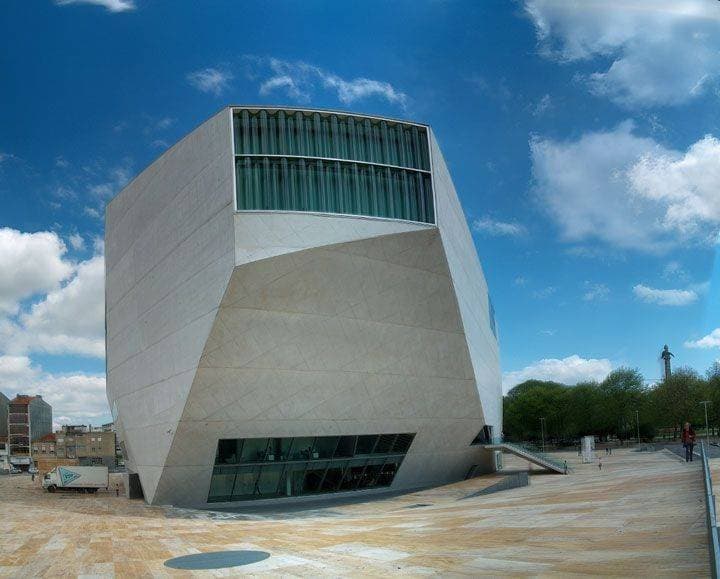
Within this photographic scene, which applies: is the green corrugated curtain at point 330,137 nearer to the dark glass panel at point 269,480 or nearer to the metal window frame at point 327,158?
the metal window frame at point 327,158

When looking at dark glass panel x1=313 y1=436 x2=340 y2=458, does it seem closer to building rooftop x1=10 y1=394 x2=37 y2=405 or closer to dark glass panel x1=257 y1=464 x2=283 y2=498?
dark glass panel x1=257 y1=464 x2=283 y2=498

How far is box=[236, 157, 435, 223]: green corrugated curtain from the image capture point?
28.2 meters

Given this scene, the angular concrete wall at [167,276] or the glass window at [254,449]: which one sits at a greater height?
the angular concrete wall at [167,276]

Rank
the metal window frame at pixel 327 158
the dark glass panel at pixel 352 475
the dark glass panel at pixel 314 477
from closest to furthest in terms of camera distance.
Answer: the metal window frame at pixel 327 158 → the dark glass panel at pixel 314 477 → the dark glass panel at pixel 352 475

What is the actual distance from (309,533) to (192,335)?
13256mm

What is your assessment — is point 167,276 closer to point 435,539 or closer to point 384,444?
point 384,444

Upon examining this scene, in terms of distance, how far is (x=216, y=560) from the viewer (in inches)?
551

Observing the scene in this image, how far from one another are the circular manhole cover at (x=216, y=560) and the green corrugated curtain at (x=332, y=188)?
52.8ft

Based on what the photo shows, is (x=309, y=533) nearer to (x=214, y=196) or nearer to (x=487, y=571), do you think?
(x=487, y=571)

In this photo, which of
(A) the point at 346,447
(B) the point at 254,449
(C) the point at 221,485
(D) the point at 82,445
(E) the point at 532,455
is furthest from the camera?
(D) the point at 82,445

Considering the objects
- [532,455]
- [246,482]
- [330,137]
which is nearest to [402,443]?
[246,482]

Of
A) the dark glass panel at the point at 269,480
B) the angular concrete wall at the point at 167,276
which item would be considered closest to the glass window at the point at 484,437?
the dark glass panel at the point at 269,480

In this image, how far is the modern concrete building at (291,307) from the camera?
28.0m

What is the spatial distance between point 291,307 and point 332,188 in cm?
587
